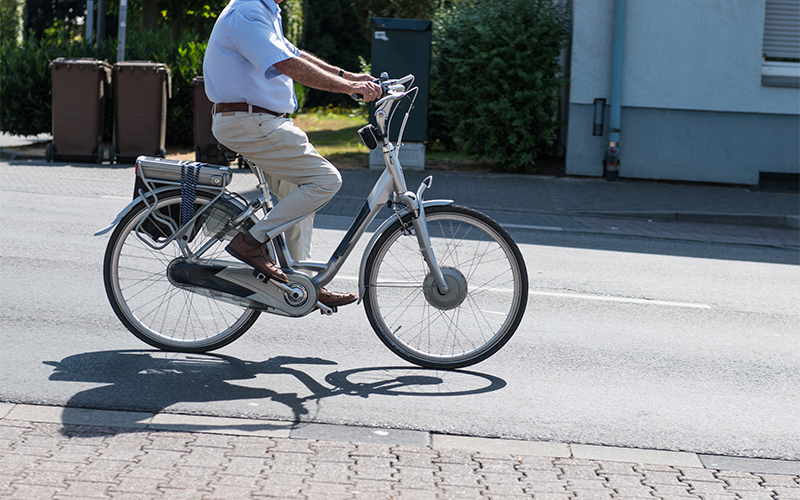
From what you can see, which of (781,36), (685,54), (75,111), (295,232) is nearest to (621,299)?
(295,232)

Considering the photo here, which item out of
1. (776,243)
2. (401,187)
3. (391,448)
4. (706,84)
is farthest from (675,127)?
(391,448)

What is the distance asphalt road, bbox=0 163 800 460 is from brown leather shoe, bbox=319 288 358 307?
332 mm

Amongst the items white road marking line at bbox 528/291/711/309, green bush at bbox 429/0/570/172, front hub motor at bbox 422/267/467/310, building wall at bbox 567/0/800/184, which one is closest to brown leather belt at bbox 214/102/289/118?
front hub motor at bbox 422/267/467/310

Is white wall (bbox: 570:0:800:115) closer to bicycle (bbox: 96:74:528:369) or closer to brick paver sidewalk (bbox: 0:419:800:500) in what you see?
bicycle (bbox: 96:74:528:369)

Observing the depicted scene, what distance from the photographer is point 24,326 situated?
16.7 ft

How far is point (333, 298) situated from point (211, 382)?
0.73 meters

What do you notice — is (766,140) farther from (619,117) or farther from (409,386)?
(409,386)

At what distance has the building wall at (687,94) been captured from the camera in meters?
13.4

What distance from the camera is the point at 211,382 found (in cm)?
434

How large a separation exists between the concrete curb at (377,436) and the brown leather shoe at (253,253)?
2.76ft

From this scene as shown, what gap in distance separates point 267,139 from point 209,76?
41cm

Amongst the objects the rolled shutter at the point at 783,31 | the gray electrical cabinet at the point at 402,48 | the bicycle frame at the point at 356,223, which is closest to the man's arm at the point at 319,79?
the bicycle frame at the point at 356,223

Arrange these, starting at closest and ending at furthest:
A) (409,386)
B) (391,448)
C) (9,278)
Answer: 1. (391,448)
2. (409,386)
3. (9,278)

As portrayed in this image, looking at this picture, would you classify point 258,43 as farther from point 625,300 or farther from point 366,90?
point 625,300
